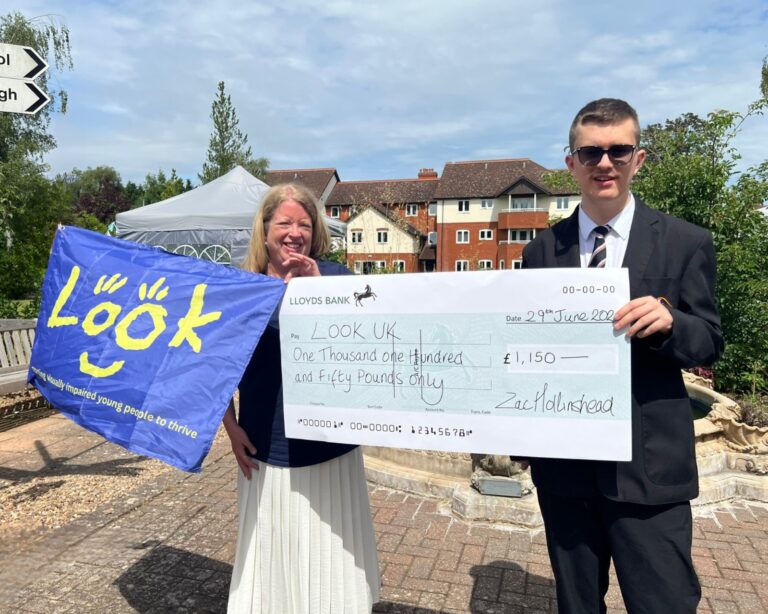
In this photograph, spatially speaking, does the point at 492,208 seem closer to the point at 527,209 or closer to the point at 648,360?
the point at 527,209

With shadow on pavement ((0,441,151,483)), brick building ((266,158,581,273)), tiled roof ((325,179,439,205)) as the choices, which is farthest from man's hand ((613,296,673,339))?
tiled roof ((325,179,439,205))

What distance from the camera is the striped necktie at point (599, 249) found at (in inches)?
68.3

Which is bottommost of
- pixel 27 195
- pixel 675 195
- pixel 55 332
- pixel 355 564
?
pixel 355 564

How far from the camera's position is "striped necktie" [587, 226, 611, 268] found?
1.73m

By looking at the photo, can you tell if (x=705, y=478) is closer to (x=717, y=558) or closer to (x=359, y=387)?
(x=717, y=558)

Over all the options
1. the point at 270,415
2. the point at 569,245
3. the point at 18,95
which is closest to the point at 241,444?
the point at 270,415

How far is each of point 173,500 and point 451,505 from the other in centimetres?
219

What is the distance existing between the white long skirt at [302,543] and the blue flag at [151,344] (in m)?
0.40

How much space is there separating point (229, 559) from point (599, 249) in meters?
2.95

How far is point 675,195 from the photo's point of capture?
7.03 metres

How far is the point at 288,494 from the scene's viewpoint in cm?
212

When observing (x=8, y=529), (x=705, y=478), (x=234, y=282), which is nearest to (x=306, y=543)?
(x=234, y=282)

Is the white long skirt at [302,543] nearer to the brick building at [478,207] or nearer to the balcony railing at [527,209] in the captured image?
the brick building at [478,207]

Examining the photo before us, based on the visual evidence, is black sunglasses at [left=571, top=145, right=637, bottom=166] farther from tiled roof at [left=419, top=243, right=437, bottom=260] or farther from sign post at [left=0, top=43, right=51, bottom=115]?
tiled roof at [left=419, top=243, right=437, bottom=260]
